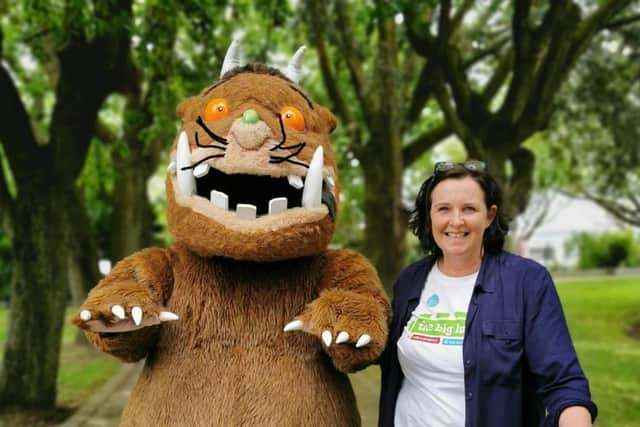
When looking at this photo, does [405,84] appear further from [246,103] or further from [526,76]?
[246,103]

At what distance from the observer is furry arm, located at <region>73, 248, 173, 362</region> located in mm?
2324

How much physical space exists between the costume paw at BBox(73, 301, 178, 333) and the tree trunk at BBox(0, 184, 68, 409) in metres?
4.10

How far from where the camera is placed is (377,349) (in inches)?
92.9

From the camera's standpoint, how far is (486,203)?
245 cm

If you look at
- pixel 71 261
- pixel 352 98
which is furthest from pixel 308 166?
pixel 352 98

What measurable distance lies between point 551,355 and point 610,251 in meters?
26.8

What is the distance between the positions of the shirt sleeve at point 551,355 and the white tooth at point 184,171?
1224mm

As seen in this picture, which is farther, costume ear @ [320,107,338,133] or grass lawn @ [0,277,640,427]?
grass lawn @ [0,277,640,427]

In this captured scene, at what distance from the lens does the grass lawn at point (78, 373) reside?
763 cm

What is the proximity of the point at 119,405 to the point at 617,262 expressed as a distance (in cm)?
2367

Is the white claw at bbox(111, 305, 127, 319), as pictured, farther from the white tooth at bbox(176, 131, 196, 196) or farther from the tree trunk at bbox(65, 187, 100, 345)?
the tree trunk at bbox(65, 187, 100, 345)

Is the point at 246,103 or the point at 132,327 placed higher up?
the point at 246,103

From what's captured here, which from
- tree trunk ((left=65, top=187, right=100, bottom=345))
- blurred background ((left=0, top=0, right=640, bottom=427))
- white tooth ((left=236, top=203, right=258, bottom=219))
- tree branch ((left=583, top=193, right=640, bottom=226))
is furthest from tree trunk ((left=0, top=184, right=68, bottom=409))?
tree branch ((left=583, top=193, right=640, bottom=226))

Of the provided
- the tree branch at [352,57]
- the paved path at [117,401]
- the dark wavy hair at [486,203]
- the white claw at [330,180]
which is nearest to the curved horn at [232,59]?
the white claw at [330,180]
